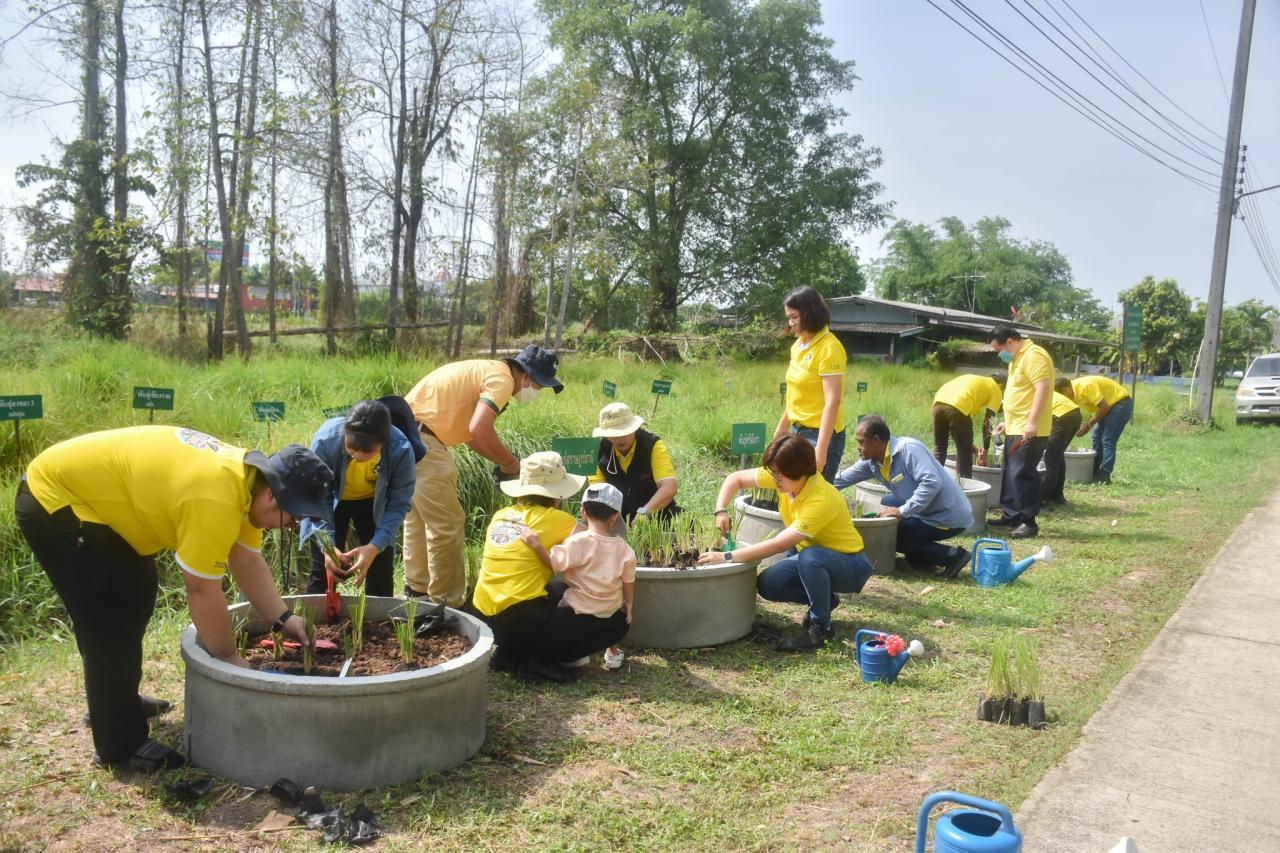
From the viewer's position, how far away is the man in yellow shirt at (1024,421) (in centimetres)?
759

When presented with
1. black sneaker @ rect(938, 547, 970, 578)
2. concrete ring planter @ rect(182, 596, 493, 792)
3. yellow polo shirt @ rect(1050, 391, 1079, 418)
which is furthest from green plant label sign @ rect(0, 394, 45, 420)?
yellow polo shirt @ rect(1050, 391, 1079, 418)

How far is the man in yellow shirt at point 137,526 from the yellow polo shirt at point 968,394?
6252 millimetres

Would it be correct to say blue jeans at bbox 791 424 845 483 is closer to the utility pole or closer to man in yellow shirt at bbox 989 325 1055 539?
man in yellow shirt at bbox 989 325 1055 539

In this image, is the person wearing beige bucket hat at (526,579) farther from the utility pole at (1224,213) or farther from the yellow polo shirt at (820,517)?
the utility pole at (1224,213)

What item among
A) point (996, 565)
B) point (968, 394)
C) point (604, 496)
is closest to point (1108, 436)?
point (968, 394)

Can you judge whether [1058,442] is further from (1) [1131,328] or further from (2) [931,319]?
(2) [931,319]

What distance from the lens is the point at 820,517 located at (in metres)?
4.77

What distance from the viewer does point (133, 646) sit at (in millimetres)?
3154

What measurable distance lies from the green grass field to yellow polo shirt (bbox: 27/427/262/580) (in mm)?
857

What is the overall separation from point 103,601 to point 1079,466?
34.6ft

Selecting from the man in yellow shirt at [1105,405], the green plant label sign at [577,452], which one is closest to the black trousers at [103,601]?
the green plant label sign at [577,452]

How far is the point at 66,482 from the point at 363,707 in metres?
1.16

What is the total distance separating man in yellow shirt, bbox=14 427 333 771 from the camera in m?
2.83

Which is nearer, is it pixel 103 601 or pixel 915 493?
pixel 103 601
